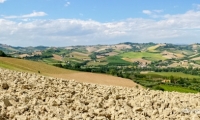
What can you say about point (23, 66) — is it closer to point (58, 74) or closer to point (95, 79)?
point (58, 74)

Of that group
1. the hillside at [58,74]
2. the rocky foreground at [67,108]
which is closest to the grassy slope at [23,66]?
the hillside at [58,74]

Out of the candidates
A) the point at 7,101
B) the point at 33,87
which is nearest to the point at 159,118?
the point at 7,101

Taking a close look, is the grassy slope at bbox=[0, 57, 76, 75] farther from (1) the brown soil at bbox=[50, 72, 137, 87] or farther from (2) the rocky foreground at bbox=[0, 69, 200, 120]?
(2) the rocky foreground at bbox=[0, 69, 200, 120]

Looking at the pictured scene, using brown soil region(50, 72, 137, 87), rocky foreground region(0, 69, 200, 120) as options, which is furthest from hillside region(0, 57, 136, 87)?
rocky foreground region(0, 69, 200, 120)

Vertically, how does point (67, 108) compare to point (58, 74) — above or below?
above

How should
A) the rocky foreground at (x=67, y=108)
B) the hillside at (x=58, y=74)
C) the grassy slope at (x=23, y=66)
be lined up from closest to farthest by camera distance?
the rocky foreground at (x=67, y=108) → the hillside at (x=58, y=74) → the grassy slope at (x=23, y=66)

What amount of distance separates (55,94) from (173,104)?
545 centimetres

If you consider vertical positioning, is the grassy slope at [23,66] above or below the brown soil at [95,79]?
above

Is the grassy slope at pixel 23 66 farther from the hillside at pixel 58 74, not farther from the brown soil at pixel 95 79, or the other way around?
the brown soil at pixel 95 79

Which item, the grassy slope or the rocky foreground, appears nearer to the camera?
the rocky foreground

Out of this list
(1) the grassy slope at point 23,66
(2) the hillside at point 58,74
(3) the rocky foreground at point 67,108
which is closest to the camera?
(3) the rocky foreground at point 67,108

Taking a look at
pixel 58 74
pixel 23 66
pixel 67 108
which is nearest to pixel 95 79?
pixel 58 74

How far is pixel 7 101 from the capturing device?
9.62 m

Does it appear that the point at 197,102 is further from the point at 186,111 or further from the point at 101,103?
the point at 101,103
